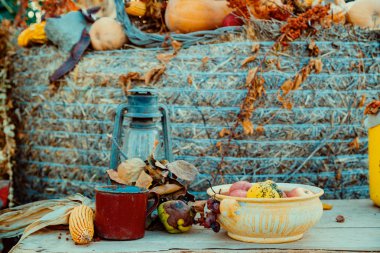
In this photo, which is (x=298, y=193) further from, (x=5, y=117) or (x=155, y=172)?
(x=5, y=117)

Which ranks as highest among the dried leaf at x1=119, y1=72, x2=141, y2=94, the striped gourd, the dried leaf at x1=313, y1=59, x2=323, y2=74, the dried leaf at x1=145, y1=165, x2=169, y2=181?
the dried leaf at x1=313, y1=59, x2=323, y2=74

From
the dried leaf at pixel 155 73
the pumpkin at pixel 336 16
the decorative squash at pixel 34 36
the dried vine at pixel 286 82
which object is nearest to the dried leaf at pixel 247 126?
the dried vine at pixel 286 82

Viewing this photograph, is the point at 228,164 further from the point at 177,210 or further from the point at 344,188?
the point at 177,210

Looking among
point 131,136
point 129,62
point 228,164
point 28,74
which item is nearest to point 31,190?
point 28,74

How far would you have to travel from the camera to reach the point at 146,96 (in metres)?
1.80

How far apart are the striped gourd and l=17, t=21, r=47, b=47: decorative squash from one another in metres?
1.47

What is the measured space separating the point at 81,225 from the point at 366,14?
1570 millimetres

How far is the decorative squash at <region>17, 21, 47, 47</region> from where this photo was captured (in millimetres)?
2949

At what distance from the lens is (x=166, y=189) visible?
68.9 inches

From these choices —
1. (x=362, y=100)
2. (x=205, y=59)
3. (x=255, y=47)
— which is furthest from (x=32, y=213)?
(x=362, y=100)

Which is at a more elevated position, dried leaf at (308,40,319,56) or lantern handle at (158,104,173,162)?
dried leaf at (308,40,319,56)

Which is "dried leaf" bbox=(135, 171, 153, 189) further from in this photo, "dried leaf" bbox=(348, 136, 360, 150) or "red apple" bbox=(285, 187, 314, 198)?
"dried leaf" bbox=(348, 136, 360, 150)

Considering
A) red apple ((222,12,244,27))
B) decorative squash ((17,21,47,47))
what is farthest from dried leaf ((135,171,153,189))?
decorative squash ((17,21,47,47))

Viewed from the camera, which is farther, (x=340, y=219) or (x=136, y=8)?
(x=136, y=8)
